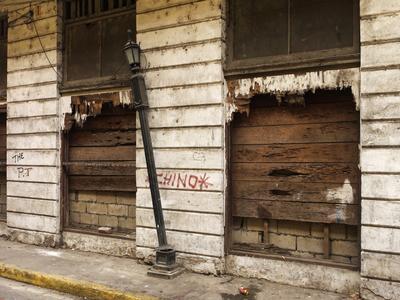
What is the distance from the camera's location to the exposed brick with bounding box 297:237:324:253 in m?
5.88

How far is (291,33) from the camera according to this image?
598cm

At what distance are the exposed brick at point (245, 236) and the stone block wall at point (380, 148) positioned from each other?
1635 mm

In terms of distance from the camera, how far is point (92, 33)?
8008 millimetres

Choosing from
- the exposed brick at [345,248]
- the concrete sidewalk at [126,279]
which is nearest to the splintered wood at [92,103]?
the concrete sidewalk at [126,279]

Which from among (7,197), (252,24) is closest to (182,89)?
(252,24)

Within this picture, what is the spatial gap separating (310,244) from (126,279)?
110 inches

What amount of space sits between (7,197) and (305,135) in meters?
6.57

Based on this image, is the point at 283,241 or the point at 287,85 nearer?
the point at 287,85

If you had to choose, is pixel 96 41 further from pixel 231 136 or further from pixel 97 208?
pixel 231 136

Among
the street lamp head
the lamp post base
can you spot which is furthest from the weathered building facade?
the street lamp head

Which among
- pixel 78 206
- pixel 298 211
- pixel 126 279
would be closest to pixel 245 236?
pixel 298 211

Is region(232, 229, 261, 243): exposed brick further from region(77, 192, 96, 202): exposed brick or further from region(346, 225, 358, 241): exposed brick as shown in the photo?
region(77, 192, 96, 202): exposed brick

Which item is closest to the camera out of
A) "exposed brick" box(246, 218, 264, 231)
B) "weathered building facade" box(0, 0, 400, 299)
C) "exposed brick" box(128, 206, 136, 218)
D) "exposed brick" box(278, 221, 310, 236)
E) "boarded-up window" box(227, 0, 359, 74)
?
"weathered building facade" box(0, 0, 400, 299)

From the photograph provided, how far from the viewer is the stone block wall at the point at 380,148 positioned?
200 inches
